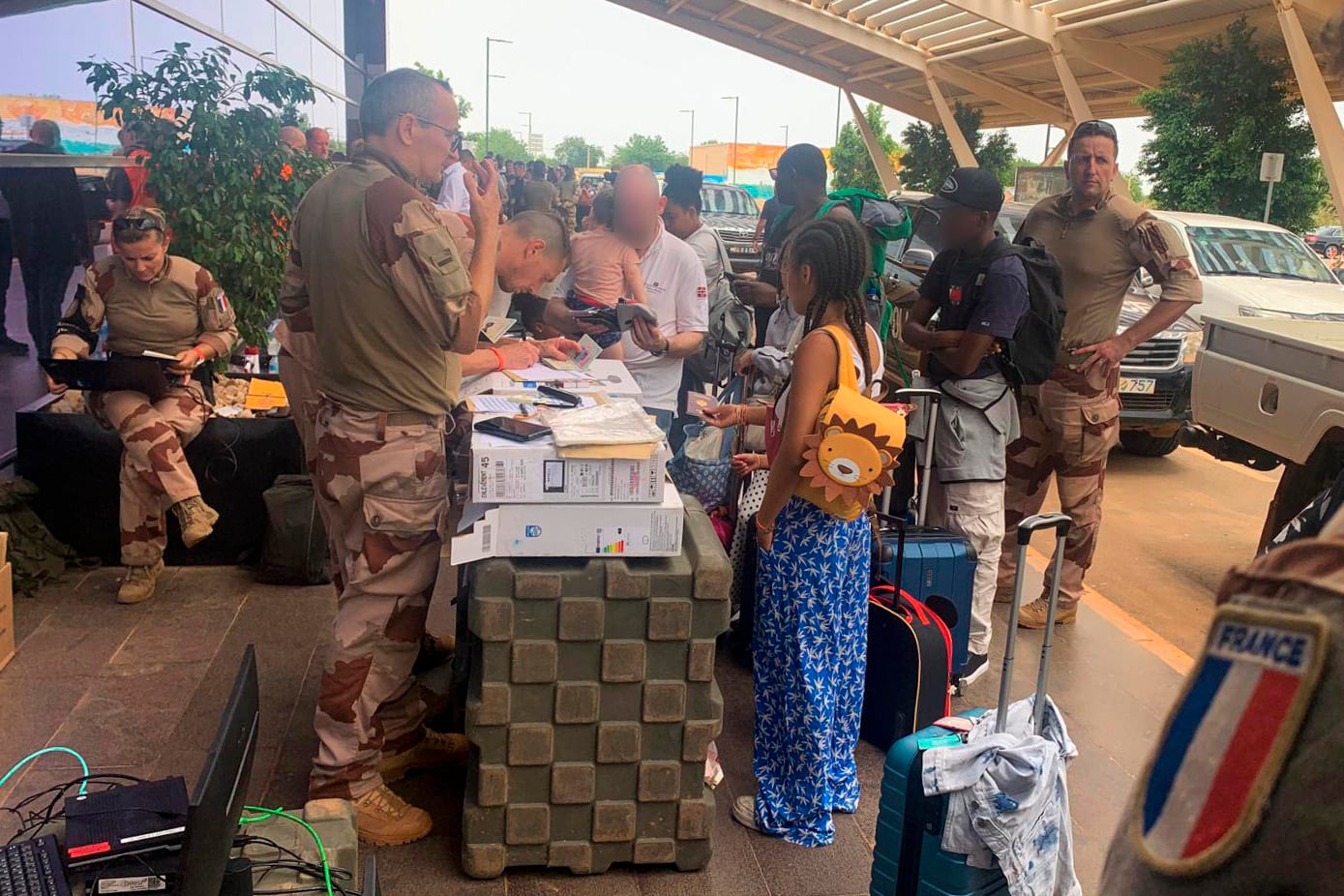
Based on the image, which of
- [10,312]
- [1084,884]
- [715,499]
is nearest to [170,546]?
[10,312]

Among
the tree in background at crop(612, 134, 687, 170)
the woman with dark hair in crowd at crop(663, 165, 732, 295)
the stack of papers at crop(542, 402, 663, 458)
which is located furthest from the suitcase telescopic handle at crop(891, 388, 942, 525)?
the tree in background at crop(612, 134, 687, 170)

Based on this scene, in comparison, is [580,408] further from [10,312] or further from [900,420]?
[10,312]

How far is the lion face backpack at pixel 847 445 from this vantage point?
10.2 ft

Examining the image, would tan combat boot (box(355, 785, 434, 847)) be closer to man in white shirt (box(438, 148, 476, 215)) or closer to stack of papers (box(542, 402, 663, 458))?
stack of papers (box(542, 402, 663, 458))

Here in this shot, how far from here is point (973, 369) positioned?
4371 mm

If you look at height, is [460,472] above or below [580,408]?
below

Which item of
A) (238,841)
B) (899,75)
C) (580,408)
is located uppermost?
(899,75)

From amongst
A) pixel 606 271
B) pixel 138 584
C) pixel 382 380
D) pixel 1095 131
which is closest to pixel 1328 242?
pixel 1095 131

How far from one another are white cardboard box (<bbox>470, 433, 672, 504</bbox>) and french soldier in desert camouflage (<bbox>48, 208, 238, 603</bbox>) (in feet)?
8.75

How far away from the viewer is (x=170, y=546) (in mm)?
5379

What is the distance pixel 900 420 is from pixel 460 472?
1.50m

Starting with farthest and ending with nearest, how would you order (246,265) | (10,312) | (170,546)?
(246,265)
(10,312)
(170,546)

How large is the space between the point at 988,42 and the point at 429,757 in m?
22.7

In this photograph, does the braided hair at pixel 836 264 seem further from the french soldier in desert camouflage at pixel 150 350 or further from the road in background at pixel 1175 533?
the french soldier in desert camouflage at pixel 150 350
